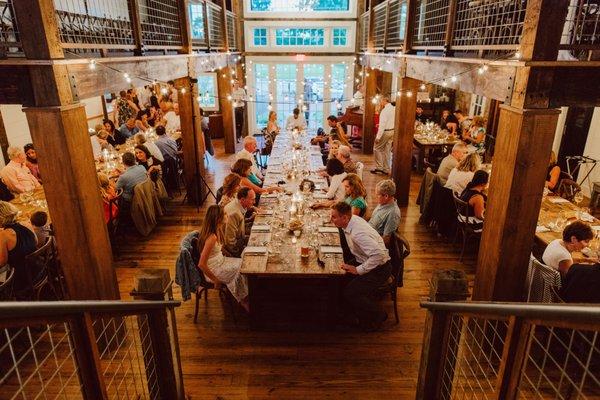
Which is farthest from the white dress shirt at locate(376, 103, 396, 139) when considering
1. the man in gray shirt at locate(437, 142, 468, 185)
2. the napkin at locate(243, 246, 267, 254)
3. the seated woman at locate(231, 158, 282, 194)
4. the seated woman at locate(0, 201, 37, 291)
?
the seated woman at locate(0, 201, 37, 291)

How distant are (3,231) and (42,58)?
207cm

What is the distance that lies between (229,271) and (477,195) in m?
3.79

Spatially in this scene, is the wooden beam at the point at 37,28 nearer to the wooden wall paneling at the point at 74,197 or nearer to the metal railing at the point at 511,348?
the wooden wall paneling at the point at 74,197

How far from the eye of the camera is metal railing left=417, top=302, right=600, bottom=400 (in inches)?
54.0

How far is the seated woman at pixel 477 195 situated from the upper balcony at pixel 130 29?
4880 millimetres

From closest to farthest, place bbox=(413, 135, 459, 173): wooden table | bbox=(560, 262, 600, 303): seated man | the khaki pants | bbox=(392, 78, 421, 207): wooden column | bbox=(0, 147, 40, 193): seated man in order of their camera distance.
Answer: bbox=(560, 262, 600, 303): seated man → bbox=(0, 147, 40, 193): seated man → bbox=(392, 78, 421, 207): wooden column → bbox=(413, 135, 459, 173): wooden table → the khaki pants

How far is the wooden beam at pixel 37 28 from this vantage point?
121 inches

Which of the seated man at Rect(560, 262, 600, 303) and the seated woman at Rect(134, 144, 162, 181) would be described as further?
the seated woman at Rect(134, 144, 162, 181)

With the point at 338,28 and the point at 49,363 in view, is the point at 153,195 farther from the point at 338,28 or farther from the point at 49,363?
the point at 338,28

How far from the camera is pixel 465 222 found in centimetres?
614

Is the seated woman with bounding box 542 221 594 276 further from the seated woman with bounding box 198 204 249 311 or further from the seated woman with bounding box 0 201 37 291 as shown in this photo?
the seated woman with bounding box 0 201 37 291

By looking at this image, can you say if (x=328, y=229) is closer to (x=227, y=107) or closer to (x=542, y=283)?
(x=542, y=283)

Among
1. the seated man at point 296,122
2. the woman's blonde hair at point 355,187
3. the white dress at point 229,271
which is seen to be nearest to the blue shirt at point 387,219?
the woman's blonde hair at point 355,187

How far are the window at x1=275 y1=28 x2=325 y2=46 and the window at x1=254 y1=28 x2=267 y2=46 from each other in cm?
42
